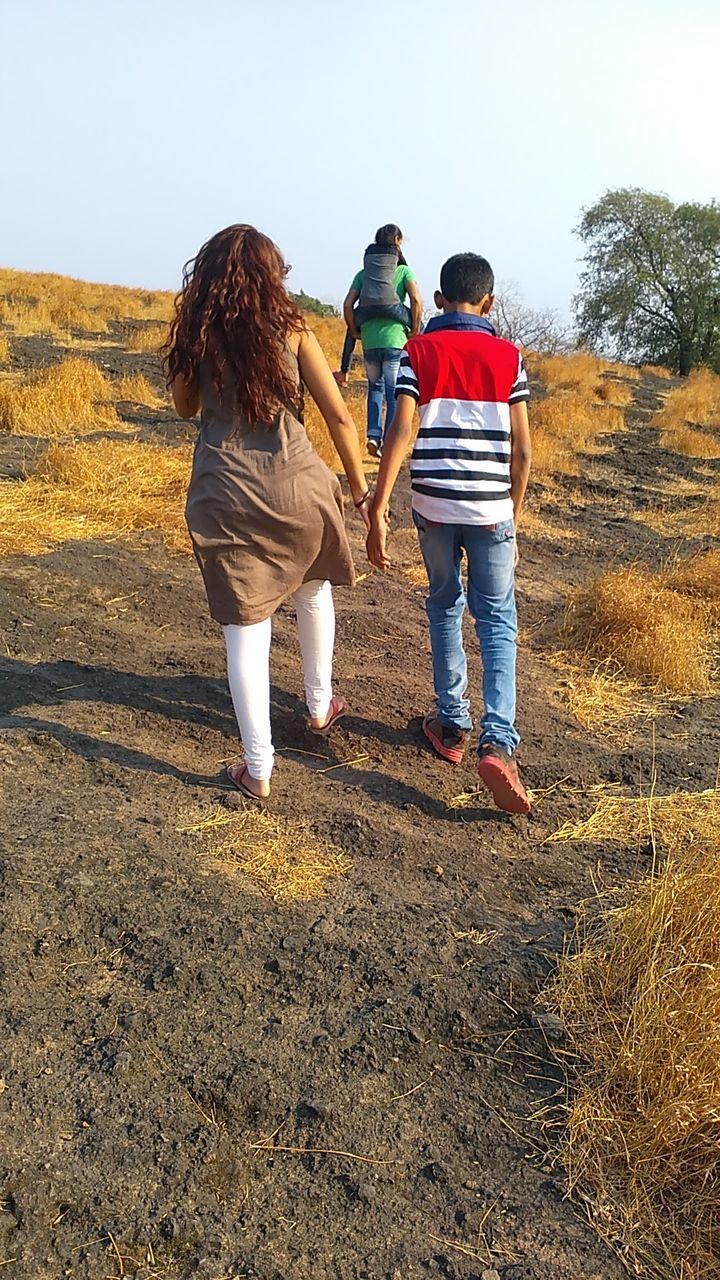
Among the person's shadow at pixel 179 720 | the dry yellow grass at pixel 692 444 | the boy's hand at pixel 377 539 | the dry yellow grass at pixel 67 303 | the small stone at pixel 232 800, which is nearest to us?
the small stone at pixel 232 800

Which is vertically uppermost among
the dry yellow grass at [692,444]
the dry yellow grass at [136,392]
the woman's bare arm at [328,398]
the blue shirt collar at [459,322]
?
the blue shirt collar at [459,322]

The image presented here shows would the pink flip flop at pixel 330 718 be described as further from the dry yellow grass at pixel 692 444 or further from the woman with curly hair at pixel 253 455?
the dry yellow grass at pixel 692 444

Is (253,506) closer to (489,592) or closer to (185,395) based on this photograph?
(185,395)

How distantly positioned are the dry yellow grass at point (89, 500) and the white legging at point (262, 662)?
2.98m

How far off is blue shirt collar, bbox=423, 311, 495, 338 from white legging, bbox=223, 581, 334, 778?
3.10 feet

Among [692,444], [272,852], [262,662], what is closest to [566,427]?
[692,444]

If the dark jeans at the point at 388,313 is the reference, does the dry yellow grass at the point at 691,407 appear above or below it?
below

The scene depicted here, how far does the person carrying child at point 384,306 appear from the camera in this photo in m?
6.78

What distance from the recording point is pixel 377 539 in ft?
10.7

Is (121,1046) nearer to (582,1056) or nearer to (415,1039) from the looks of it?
(415,1039)

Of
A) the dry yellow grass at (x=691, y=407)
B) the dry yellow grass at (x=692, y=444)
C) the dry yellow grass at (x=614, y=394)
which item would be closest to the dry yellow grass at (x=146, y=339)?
the dry yellow grass at (x=692, y=444)

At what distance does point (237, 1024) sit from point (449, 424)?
1.93 metres

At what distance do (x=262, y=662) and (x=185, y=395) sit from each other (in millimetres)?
866

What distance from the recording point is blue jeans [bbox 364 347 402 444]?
7.07 metres
